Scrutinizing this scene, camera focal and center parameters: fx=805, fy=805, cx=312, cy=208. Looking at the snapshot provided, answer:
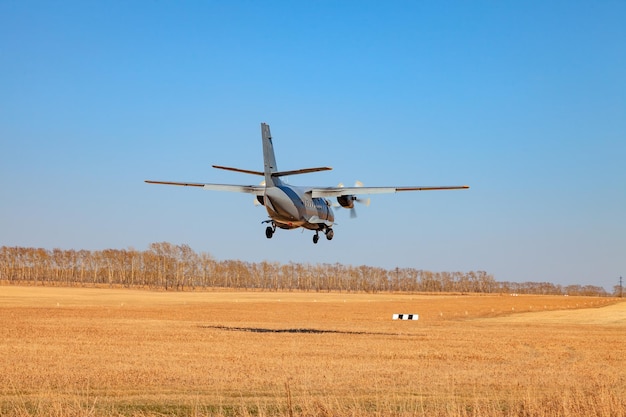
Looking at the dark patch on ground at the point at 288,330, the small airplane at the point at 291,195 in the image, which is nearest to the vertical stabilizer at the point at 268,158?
the small airplane at the point at 291,195

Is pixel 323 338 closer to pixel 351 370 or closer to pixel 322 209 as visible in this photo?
pixel 322 209

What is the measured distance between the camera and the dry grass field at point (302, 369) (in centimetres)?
2252

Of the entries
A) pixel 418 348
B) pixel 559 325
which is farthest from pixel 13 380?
pixel 559 325

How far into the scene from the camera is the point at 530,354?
4588cm

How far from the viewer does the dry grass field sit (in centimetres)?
2252

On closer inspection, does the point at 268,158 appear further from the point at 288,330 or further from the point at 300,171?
the point at 288,330

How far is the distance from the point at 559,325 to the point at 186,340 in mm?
41000

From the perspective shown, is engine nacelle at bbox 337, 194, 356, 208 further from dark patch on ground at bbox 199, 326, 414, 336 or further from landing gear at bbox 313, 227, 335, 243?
dark patch on ground at bbox 199, 326, 414, 336

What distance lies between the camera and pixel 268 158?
4709 centimetres

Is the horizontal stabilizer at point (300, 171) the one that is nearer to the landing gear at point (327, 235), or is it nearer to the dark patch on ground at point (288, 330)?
the landing gear at point (327, 235)

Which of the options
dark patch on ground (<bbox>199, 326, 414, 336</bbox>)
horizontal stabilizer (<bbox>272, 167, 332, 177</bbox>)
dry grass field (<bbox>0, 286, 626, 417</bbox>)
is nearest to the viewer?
dry grass field (<bbox>0, 286, 626, 417</bbox>)

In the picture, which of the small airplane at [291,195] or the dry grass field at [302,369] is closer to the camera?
the dry grass field at [302,369]

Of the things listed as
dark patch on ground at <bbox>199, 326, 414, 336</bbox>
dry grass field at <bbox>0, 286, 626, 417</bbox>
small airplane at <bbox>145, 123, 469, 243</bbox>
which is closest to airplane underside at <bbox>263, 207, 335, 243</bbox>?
small airplane at <bbox>145, 123, 469, 243</bbox>

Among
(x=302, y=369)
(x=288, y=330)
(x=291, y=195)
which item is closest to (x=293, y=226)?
(x=291, y=195)
